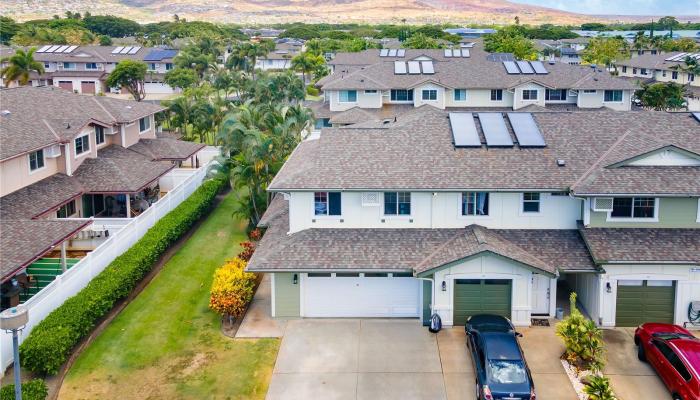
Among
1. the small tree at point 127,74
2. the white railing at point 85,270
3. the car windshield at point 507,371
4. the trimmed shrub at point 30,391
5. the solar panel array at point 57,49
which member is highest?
the solar panel array at point 57,49

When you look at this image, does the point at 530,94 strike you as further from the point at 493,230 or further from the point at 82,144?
the point at 82,144

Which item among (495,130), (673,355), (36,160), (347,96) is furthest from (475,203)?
(347,96)

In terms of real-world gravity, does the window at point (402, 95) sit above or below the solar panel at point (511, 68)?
below

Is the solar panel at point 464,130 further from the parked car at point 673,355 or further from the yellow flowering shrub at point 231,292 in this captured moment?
the yellow flowering shrub at point 231,292

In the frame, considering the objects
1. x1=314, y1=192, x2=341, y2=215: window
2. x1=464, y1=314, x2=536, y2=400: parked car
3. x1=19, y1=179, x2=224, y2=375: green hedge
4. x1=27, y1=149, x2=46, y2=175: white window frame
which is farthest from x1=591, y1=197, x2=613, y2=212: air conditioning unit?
x1=27, y1=149, x2=46, y2=175: white window frame

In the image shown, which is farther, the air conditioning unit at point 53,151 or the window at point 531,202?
the air conditioning unit at point 53,151

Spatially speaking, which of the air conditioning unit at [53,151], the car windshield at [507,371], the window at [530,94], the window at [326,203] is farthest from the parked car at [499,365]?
the window at [530,94]

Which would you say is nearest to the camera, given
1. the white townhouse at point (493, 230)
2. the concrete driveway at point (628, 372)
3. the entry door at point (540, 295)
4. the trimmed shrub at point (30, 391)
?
the trimmed shrub at point (30, 391)
